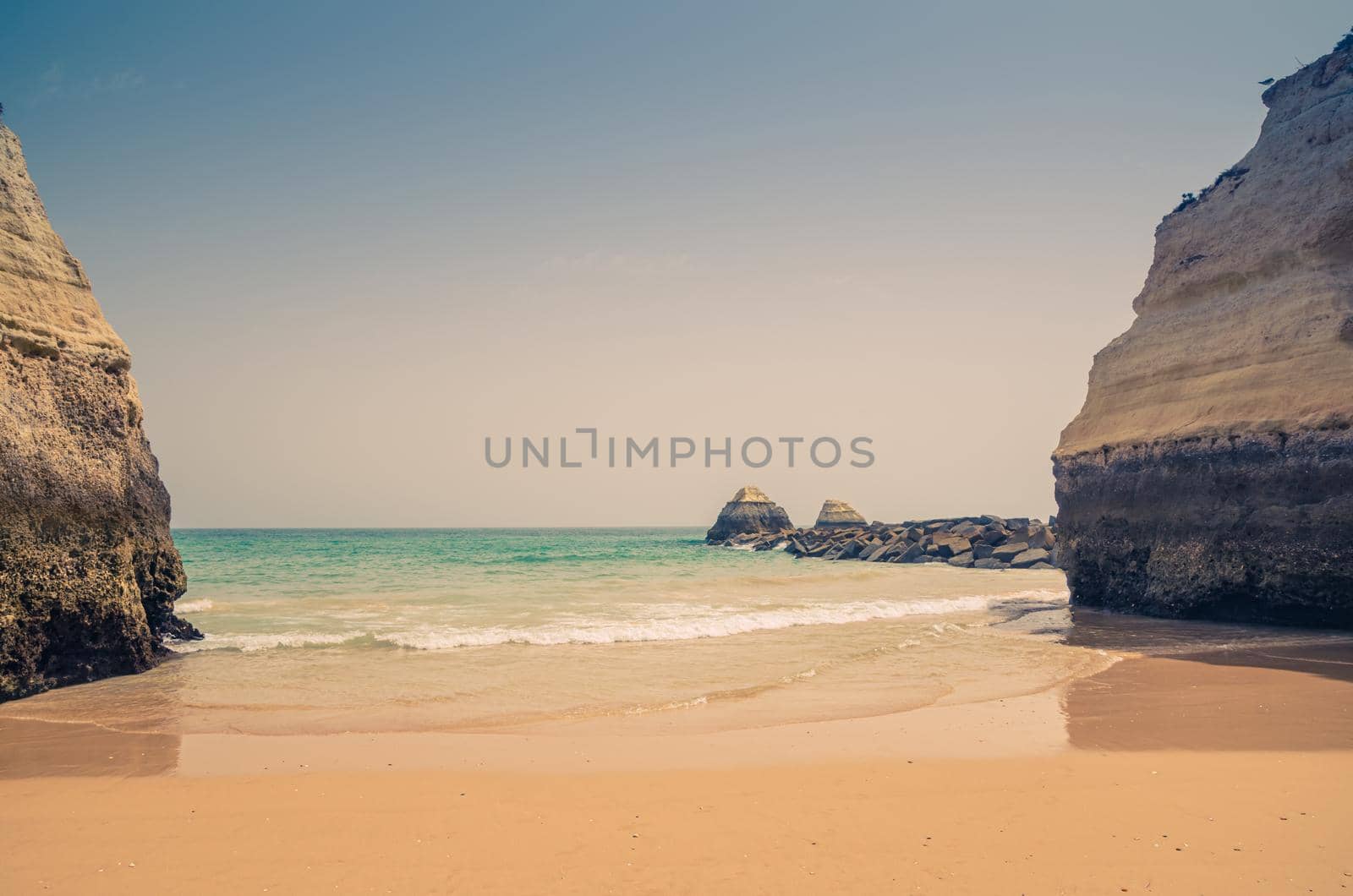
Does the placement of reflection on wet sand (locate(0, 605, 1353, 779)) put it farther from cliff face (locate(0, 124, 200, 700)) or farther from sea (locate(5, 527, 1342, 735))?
cliff face (locate(0, 124, 200, 700))

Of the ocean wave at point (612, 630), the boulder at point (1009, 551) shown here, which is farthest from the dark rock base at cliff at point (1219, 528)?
the boulder at point (1009, 551)

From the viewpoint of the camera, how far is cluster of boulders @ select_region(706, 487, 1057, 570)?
3625cm

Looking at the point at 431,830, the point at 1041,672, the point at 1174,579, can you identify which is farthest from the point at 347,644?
the point at 1174,579

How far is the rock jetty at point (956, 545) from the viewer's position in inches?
1423

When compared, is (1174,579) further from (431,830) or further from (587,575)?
(587,575)

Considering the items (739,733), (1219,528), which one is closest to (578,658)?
(739,733)

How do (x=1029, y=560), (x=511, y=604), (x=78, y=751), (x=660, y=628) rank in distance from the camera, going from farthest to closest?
(x=1029, y=560)
(x=511, y=604)
(x=660, y=628)
(x=78, y=751)

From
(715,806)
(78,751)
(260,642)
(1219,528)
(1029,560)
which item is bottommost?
(1029,560)

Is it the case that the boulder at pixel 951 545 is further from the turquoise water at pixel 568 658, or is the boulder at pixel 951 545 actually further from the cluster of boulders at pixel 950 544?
the turquoise water at pixel 568 658

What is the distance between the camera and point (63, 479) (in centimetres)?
1008

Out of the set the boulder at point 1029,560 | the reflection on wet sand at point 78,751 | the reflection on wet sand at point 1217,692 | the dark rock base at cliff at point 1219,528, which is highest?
the dark rock base at cliff at point 1219,528

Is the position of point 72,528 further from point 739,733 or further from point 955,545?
point 955,545

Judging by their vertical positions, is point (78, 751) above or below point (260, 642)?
above

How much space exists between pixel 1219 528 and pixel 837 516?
5556 centimetres
